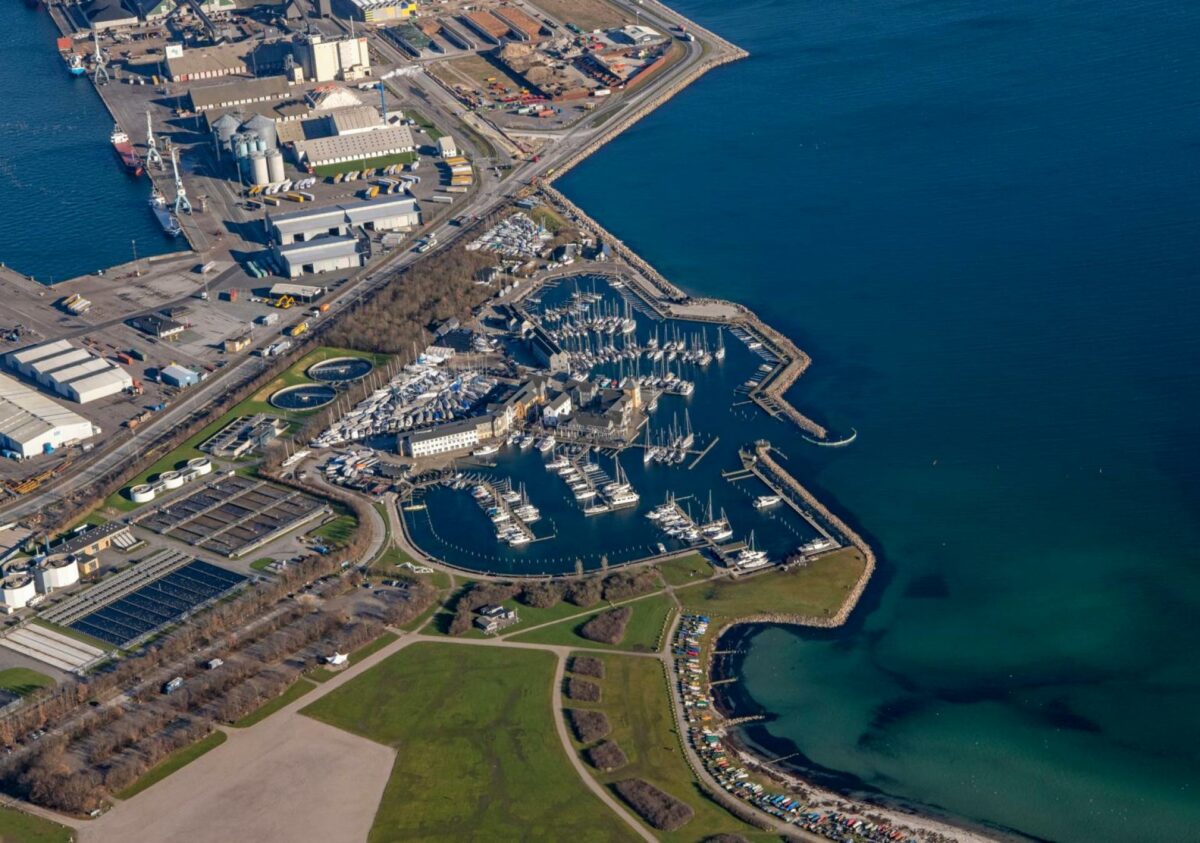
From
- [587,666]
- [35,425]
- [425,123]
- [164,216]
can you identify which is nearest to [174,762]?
[587,666]

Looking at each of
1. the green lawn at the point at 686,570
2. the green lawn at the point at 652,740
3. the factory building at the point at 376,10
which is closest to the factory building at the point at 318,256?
the green lawn at the point at 686,570

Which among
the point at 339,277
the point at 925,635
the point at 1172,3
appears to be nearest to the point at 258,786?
the point at 925,635

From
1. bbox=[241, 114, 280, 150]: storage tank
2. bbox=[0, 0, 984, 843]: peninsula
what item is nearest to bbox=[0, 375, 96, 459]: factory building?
bbox=[0, 0, 984, 843]: peninsula

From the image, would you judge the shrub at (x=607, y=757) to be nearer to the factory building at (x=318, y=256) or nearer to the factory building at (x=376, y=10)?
the factory building at (x=318, y=256)

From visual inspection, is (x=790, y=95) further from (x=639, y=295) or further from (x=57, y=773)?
(x=57, y=773)

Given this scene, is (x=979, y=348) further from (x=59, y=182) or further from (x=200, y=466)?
(x=59, y=182)

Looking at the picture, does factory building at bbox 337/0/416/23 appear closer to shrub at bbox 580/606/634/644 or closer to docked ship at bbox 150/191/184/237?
docked ship at bbox 150/191/184/237
